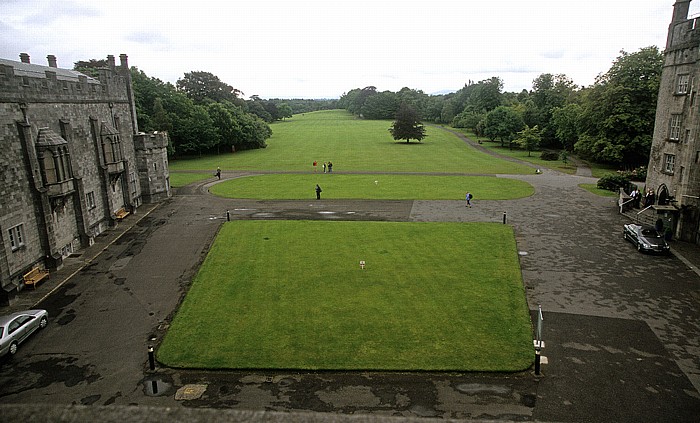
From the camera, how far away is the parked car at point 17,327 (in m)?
17.0

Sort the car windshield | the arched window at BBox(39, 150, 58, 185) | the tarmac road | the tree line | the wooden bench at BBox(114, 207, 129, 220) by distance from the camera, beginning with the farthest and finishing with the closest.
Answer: the tree line
the wooden bench at BBox(114, 207, 129, 220)
the car windshield
the arched window at BBox(39, 150, 58, 185)
the tarmac road

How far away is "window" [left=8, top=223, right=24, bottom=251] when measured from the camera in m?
23.0

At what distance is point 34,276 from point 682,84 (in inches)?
1821

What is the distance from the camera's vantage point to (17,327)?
58.4 feet

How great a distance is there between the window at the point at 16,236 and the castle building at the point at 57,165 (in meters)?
0.05

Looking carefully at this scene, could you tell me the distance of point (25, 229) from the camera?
2403 centimetres

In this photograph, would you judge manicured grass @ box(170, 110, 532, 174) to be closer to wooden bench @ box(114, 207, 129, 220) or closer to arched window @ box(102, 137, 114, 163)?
wooden bench @ box(114, 207, 129, 220)

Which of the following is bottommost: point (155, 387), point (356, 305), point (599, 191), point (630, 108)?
point (155, 387)

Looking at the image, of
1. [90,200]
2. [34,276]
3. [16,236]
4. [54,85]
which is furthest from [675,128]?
[16,236]

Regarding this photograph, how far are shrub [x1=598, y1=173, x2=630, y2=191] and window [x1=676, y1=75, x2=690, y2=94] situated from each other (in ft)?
43.1

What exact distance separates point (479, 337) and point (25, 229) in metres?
24.1

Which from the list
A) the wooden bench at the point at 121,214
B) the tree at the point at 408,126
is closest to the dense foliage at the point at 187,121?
the tree at the point at 408,126

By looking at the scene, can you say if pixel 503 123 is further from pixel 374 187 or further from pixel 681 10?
pixel 681 10

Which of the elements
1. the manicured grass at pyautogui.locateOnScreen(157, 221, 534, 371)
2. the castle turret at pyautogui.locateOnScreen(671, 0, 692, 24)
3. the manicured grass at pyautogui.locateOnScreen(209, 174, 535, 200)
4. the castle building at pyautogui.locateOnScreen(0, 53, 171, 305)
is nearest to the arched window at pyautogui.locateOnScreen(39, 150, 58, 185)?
the castle building at pyautogui.locateOnScreen(0, 53, 171, 305)
